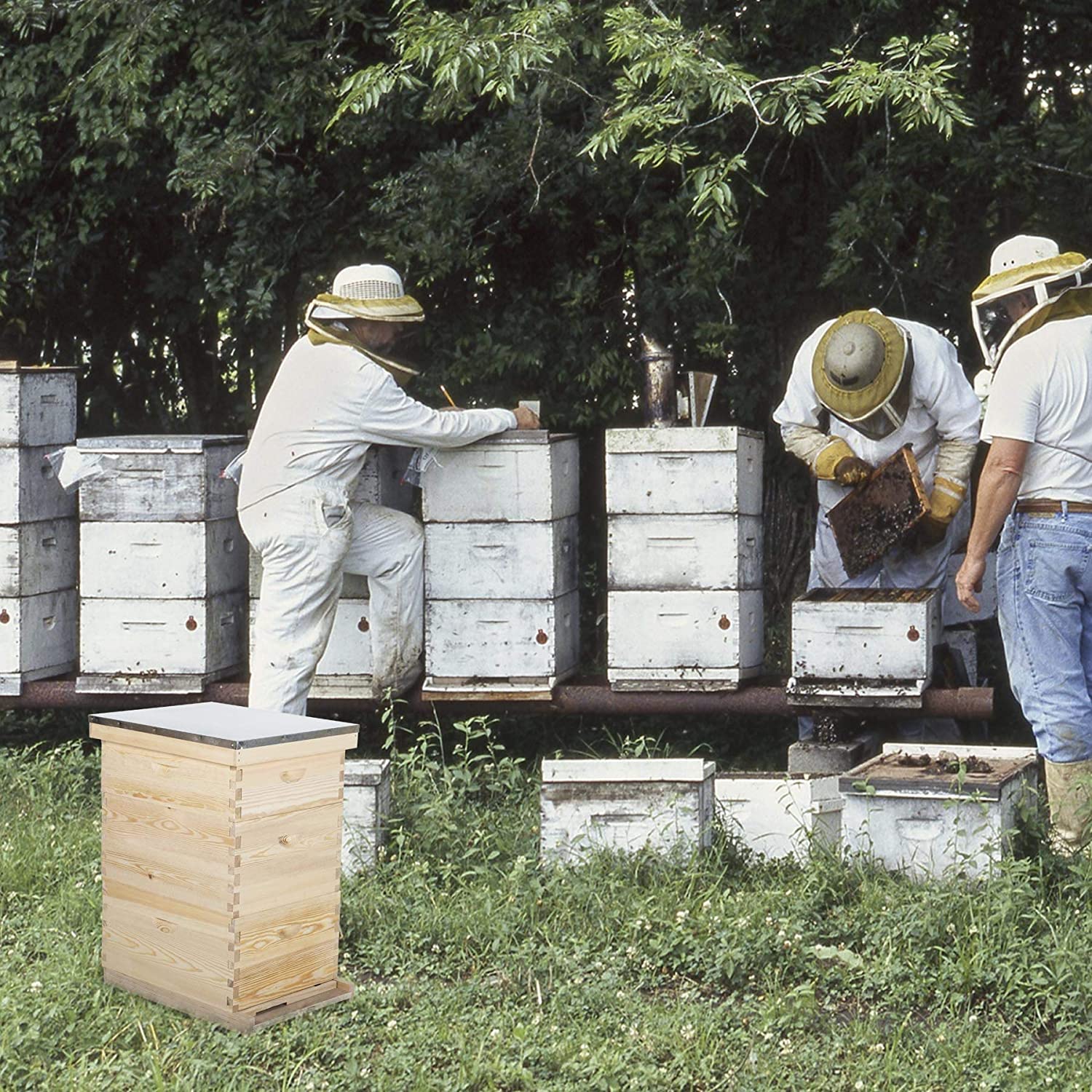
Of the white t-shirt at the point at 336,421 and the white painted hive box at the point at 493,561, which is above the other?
the white t-shirt at the point at 336,421

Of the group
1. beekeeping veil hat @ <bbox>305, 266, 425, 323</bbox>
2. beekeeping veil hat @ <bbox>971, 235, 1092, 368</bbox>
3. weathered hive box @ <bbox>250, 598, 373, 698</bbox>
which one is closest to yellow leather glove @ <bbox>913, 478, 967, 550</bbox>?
beekeeping veil hat @ <bbox>971, 235, 1092, 368</bbox>

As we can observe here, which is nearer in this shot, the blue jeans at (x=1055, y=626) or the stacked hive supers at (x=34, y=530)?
the blue jeans at (x=1055, y=626)

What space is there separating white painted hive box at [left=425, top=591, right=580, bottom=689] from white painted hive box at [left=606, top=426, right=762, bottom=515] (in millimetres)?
509

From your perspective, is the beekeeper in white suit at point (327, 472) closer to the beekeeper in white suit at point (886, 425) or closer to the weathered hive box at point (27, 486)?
the weathered hive box at point (27, 486)

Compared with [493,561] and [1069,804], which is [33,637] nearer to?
[493,561]

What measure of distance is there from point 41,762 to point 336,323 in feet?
7.04

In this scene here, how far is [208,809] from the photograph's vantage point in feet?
12.8

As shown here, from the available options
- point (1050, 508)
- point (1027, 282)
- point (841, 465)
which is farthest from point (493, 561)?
point (1027, 282)

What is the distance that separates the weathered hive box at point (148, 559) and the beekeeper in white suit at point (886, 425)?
233 cm

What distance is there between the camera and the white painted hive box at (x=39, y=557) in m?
6.18

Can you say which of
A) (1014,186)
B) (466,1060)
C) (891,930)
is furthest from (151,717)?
(1014,186)

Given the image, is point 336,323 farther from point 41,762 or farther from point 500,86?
point 41,762

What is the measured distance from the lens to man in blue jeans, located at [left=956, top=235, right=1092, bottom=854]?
15.6 feet

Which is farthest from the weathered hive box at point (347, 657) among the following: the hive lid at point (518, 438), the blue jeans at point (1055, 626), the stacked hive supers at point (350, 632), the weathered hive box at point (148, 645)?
the blue jeans at point (1055, 626)
